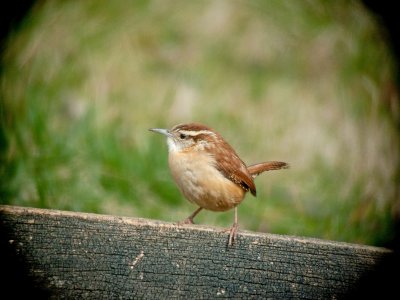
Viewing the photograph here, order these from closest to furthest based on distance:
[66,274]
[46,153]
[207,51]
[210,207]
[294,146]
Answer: [66,274]
[210,207]
[46,153]
[294,146]
[207,51]

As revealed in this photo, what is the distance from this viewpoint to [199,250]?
7.95 ft

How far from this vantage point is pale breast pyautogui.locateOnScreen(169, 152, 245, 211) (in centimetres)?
348

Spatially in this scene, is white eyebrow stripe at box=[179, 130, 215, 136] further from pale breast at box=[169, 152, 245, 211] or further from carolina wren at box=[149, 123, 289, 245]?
pale breast at box=[169, 152, 245, 211]

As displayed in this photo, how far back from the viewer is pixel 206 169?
3.55 metres

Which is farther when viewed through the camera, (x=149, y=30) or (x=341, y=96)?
(x=149, y=30)

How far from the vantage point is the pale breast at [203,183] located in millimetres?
3482

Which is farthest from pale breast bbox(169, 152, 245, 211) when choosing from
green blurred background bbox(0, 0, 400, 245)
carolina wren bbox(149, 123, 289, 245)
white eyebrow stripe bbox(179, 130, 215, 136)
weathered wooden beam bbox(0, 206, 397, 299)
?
green blurred background bbox(0, 0, 400, 245)

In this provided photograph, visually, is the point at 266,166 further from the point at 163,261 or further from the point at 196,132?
the point at 163,261

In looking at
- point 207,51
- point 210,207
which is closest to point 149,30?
point 207,51

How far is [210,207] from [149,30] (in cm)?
374

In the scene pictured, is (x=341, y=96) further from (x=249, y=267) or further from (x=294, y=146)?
(x=249, y=267)

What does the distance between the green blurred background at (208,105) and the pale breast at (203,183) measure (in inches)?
53.9

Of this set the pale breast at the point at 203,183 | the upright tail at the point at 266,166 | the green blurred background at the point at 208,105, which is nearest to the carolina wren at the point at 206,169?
the pale breast at the point at 203,183

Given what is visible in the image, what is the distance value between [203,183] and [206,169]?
0.13m
